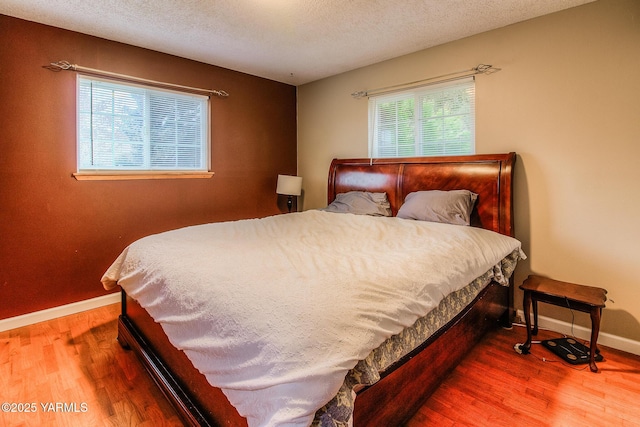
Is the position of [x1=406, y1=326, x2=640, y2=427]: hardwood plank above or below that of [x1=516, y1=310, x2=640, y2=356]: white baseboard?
below

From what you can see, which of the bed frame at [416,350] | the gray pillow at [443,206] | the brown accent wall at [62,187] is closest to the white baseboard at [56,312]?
the brown accent wall at [62,187]

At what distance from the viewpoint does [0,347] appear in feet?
7.75

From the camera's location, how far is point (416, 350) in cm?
159

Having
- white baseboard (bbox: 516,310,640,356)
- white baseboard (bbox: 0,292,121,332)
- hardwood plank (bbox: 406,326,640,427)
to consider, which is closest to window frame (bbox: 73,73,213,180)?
white baseboard (bbox: 0,292,121,332)

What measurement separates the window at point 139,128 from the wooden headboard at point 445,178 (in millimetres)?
1639

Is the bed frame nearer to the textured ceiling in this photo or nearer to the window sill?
the textured ceiling

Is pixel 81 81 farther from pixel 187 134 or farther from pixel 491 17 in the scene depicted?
pixel 491 17

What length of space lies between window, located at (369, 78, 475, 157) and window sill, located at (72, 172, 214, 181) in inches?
76.7

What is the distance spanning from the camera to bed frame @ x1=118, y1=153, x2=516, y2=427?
1.39m

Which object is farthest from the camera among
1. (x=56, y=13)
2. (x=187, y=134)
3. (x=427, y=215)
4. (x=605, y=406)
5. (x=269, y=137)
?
(x=269, y=137)

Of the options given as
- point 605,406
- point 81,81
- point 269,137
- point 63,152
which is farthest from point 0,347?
point 605,406

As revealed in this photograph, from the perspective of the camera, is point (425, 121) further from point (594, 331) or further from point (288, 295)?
point (288, 295)

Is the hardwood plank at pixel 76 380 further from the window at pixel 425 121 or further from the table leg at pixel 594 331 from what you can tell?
the window at pixel 425 121

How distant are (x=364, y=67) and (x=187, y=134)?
209cm
